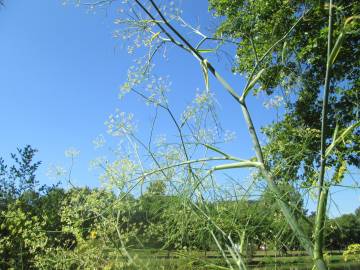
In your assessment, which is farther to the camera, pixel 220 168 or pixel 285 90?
pixel 285 90

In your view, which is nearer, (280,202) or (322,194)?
(322,194)

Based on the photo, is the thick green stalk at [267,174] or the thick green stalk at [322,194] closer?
the thick green stalk at [322,194]

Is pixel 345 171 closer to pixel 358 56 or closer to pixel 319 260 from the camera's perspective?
pixel 319 260

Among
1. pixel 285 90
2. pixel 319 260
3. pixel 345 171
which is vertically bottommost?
pixel 319 260

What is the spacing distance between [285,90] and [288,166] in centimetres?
56

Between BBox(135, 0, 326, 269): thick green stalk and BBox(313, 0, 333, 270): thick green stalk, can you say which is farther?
BBox(135, 0, 326, 269): thick green stalk

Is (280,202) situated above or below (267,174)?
below

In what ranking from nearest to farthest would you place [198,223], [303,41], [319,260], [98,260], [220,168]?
[319,260] < [220,168] < [198,223] < [98,260] < [303,41]

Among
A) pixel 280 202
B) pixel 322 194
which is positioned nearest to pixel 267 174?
pixel 280 202

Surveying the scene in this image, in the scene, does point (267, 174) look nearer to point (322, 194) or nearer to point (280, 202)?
point (280, 202)

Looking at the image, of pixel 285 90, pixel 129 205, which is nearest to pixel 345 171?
pixel 285 90

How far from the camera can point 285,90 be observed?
2648 mm

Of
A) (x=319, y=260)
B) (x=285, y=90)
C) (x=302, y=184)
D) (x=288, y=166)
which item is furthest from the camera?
(x=285, y=90)

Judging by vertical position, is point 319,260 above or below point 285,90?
below
